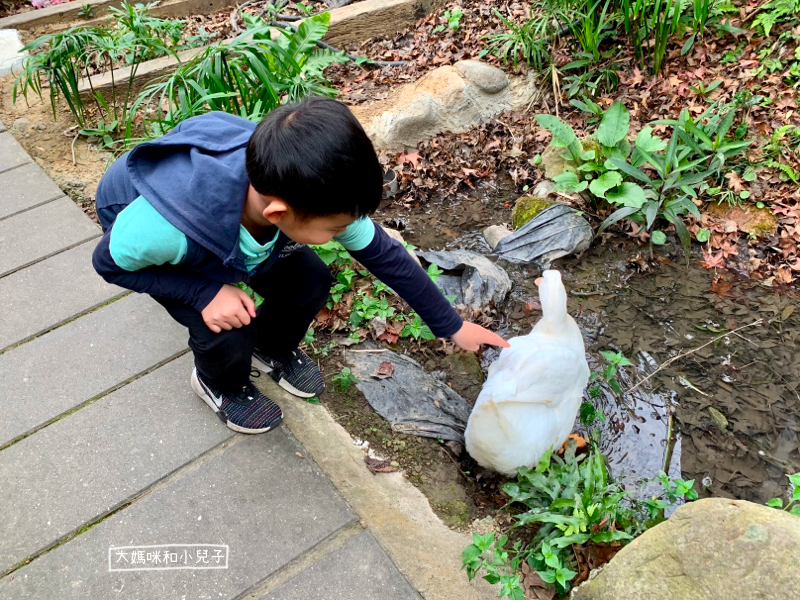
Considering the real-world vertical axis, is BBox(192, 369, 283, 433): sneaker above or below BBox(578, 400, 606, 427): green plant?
above

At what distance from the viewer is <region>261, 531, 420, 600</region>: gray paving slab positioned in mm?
1703

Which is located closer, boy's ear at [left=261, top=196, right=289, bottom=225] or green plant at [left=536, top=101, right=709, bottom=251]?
boy's ear at [left=261, top=196, right=289, bottom=225]

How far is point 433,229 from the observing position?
371 cm

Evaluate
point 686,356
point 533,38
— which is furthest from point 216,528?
point 533,38

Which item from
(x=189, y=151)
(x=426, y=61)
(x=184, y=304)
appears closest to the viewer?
(x=189, y=151)

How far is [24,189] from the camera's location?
3471 millimetres

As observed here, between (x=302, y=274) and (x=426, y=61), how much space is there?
140 inches

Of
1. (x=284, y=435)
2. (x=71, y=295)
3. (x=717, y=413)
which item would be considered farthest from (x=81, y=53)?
(x=717, y=413)

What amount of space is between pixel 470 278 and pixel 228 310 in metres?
1.66

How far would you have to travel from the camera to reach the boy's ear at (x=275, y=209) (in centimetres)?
149

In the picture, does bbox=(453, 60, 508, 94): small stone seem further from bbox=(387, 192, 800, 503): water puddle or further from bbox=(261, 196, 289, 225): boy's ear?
bbox=(261, 196, 289, 225): boy's ear

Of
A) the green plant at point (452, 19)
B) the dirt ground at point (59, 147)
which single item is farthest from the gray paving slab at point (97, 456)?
the green plant at point (452, 19)

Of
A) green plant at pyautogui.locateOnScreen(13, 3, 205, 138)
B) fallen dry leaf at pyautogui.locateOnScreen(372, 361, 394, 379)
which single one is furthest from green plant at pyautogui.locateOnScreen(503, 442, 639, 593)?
green plant at pyautogui.locateOnScreen(13, 3, 205, 138)

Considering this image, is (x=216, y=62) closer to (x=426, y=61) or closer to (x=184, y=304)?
(x=184, y=304)
